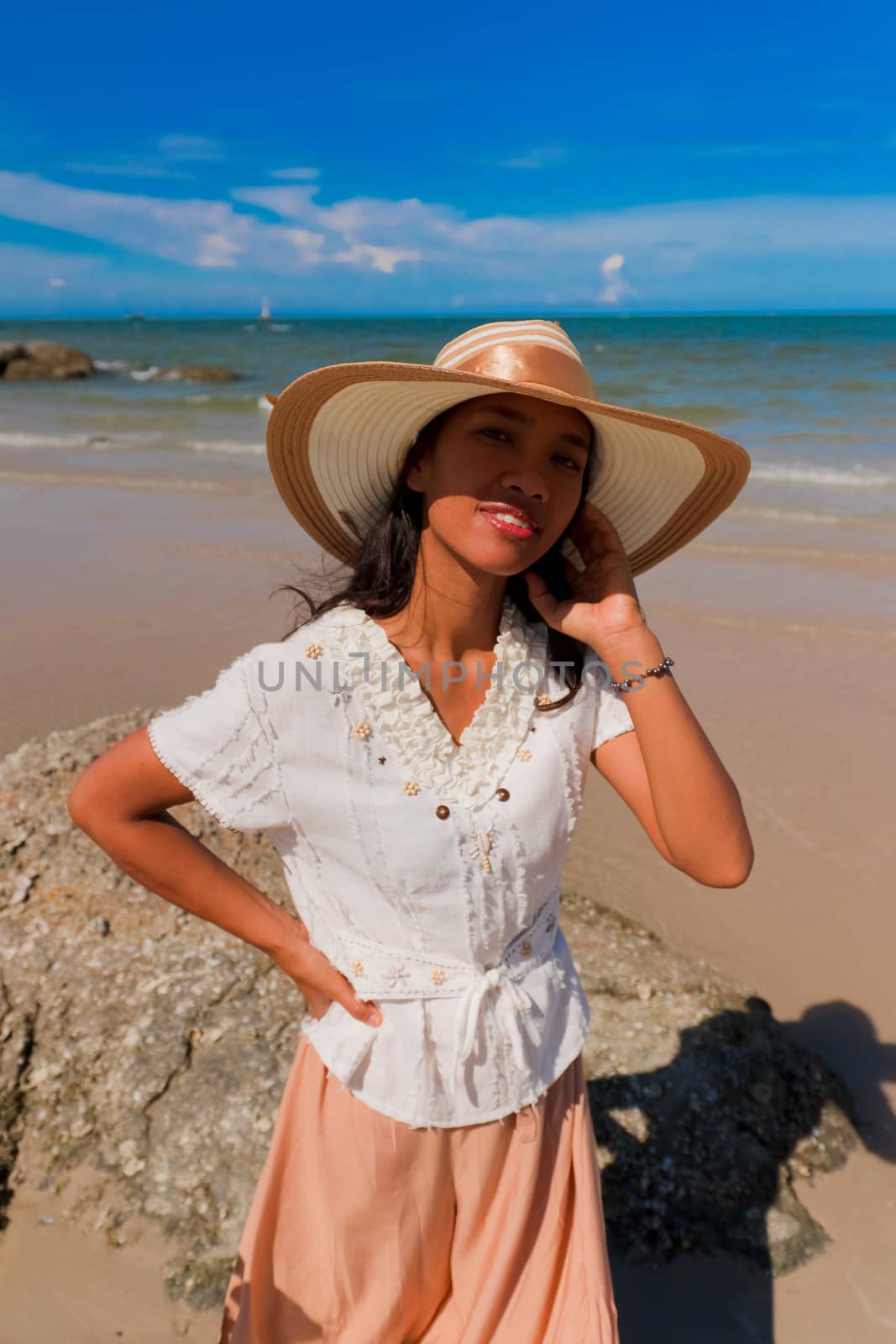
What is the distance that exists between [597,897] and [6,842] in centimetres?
228

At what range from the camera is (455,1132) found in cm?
170

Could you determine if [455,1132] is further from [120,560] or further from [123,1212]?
[120,560]

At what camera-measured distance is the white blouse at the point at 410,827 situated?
1.55m

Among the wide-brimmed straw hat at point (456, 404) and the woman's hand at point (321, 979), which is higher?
the wide-brimmed straw hat at point (456, 404)

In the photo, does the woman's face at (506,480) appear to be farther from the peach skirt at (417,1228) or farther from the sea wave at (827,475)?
the sea wave at (827,475)

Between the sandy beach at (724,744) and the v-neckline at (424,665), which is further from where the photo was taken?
the sandy beach at (724,744)

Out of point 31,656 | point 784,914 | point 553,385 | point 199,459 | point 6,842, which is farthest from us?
point 199,459

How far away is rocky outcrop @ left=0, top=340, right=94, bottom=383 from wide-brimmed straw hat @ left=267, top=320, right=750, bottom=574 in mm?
33221

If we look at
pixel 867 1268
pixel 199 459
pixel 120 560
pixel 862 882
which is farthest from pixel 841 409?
pixel 867 1268

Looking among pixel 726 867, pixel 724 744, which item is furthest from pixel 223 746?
pixel 724 744

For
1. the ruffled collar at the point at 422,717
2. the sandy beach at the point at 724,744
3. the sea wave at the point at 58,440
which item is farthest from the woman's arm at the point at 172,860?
the sea wave at the point at 58,440

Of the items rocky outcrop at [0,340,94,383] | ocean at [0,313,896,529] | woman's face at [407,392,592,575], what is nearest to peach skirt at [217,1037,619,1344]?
woman's face at [407,392,592,575]

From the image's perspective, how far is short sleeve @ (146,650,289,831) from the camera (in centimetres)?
152

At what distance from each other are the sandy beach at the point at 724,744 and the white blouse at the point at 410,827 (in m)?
1.25
